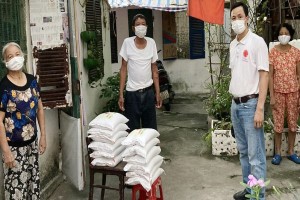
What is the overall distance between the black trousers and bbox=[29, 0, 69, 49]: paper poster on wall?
1109 mm

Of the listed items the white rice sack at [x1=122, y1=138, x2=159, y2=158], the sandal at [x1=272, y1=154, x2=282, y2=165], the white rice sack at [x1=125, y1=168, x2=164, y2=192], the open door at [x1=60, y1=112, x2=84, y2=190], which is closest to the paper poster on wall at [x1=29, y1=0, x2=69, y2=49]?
the open door at [x1=60, y1=112, x2=84, y2=190]

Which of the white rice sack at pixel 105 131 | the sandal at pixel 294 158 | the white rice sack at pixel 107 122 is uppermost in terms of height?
the white rice sack at pixel 107 122

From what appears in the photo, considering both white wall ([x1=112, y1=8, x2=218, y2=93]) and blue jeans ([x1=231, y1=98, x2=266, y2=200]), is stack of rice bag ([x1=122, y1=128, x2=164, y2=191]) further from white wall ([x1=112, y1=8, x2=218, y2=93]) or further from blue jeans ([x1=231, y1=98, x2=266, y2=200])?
white wall ([x1=112, y1=8, x2=218, y2=93])

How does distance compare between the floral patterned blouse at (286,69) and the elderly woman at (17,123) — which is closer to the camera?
the elderly woman at (17,123)

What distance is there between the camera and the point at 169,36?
11.5 meters

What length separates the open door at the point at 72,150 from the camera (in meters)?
4.72

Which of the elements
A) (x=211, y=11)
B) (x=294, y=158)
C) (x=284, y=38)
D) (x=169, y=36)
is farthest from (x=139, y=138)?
(x=169, y=36)

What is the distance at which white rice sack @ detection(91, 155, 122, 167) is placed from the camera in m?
4.05

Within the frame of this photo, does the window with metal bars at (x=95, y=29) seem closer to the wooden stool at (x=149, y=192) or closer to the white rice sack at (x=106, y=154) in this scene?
the white rice sack at (x=106, y=154)

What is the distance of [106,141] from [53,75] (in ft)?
3.85

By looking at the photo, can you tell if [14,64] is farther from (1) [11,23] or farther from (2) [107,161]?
(2) [107,161]

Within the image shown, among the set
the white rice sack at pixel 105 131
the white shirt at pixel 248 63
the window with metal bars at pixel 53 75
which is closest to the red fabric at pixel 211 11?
the white shirt at pixel 248 63

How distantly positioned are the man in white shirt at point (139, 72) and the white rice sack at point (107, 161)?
1.19m

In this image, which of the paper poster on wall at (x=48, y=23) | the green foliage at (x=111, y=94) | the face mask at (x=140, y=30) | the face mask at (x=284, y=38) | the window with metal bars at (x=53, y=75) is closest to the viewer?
the paper poster on wall at (x=48, y=23)
